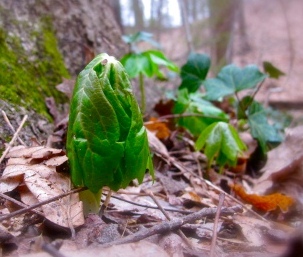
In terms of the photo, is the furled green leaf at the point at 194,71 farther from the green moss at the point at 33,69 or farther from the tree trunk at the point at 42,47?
the green moss at the point at 33,69

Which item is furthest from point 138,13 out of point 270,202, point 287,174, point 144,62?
point 270,202

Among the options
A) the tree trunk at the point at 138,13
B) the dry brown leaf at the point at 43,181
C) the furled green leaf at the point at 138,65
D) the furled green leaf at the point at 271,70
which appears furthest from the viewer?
Answer: the tree trunk at the point at 138,13

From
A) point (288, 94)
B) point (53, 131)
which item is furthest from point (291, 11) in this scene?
point (53, 131)

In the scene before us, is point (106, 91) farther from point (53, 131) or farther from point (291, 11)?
point (291, 11)

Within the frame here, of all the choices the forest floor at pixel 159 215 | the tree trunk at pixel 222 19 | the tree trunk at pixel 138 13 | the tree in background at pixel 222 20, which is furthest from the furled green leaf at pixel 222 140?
the tree trunk at pixel 138 13

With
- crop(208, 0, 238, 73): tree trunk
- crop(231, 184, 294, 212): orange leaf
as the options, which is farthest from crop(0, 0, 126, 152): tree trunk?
crop(208, 0, 238, 73): tree trunk

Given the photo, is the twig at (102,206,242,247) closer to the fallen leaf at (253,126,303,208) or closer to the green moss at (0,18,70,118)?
the fallen leaf at (253,126,303,208)
